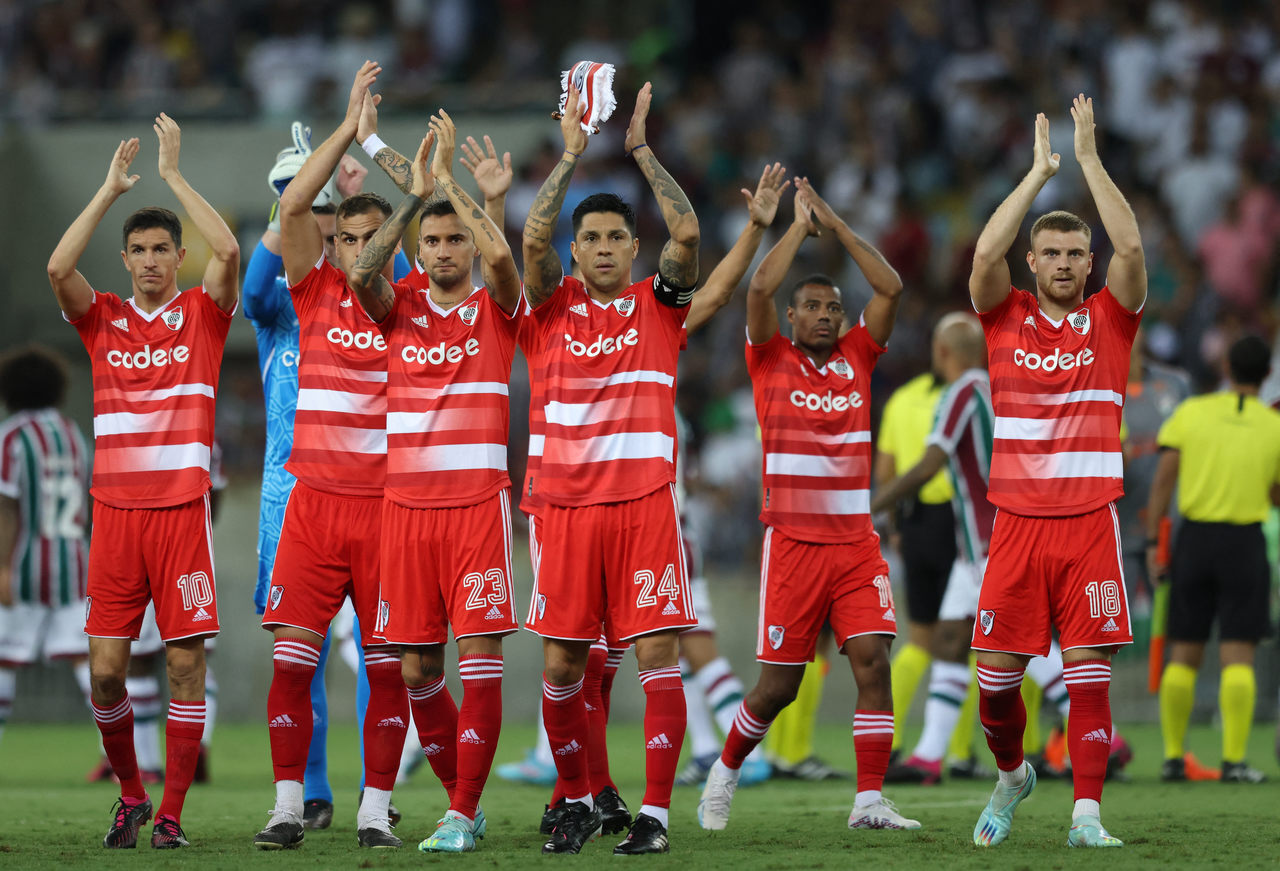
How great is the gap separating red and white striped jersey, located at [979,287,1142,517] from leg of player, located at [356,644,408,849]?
2.79 m

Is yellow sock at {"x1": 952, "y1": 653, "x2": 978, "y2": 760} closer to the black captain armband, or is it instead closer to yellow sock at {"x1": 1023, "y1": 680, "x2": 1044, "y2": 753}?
yellow sock at {"x1": 1023, "y1": 680, "x2": 1044, "y2": 753}

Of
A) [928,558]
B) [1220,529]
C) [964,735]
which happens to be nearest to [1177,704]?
[1220,529]

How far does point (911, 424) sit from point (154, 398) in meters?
5.39

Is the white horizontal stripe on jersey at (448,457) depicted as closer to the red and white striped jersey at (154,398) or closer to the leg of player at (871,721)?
the red and white striped jersey at (154,398)

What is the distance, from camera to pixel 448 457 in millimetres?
7090

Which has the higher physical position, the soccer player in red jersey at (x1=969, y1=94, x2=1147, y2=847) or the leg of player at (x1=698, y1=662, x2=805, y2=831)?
the soccer player in red jersey at (x1=969, y1=94, x2=1147, y2=847)

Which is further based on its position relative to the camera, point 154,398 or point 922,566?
point 922,566

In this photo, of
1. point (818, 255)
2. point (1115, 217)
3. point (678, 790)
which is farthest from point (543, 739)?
point (818, 255)

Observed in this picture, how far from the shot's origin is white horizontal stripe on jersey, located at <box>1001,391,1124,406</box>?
7.11m

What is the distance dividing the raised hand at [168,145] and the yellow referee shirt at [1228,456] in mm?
6327

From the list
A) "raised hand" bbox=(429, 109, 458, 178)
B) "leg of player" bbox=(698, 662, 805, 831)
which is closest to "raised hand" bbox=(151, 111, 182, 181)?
"raised hand" bbox=(429, 109, 458, 178)

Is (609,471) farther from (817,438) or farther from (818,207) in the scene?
(818,207)

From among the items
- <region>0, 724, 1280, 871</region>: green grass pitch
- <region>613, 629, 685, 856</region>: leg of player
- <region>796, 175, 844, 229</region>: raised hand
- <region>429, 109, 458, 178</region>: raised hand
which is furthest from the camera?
<region>796, 175, 844, 229</region>: raised hand

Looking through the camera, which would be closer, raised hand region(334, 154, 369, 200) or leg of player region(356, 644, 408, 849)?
leg of player region(356, 644, 408, 849)
